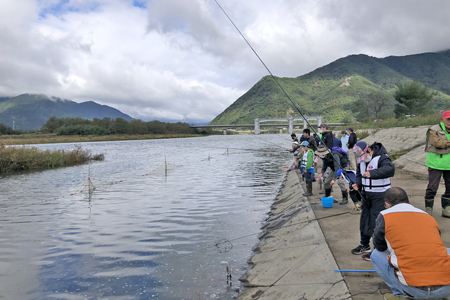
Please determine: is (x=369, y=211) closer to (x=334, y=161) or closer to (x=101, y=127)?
(x=334, y=161)

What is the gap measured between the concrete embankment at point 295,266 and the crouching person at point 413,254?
0.82 meters

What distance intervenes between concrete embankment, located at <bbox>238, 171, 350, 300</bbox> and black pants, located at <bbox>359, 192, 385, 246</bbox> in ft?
2.26

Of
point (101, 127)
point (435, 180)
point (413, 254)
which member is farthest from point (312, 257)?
point (101, 127)

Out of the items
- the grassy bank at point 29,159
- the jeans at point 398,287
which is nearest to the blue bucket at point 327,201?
the jeans at point 398,287

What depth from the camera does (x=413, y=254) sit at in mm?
3225

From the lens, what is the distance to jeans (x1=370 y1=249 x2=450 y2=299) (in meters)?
3.21

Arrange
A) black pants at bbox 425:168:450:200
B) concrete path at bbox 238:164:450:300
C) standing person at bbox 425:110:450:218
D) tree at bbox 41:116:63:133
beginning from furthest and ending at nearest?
tree at bbox 41:116:63:133
black pants at bbox 425:168:450:200
standing person at bbox 425:110:450:218
concrete path at bbox 238:164:450:300

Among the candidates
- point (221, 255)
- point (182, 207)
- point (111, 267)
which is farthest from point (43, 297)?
point (182, 207)

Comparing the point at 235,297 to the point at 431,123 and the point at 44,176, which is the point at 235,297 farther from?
the point at 44,176

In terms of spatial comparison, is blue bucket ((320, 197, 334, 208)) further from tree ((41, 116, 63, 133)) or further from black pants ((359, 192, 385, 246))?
tree ((41, 116, 63, 133))

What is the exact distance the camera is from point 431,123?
18812 mm

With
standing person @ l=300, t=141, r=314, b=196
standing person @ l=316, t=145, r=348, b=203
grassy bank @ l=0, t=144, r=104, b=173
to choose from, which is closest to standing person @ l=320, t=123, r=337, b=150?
standing person @ l=300, t=141, r=314, b=196

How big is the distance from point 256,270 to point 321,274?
66.4 inches

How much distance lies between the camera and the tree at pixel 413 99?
60.9 meters
